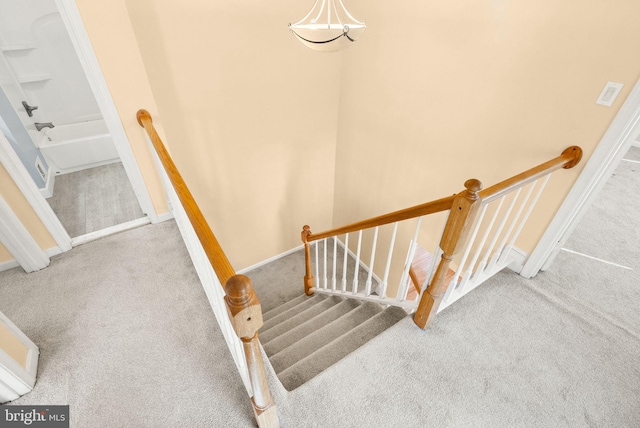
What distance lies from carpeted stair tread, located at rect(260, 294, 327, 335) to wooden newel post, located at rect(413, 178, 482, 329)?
1.76 meters

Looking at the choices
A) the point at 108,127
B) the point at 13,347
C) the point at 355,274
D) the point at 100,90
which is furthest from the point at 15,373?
the point at 355,274

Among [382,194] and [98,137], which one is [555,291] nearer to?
[382,194]

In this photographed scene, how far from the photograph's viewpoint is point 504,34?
72.2 inches

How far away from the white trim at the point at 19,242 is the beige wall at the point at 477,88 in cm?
299

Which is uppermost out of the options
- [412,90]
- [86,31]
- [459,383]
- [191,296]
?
[86,31]

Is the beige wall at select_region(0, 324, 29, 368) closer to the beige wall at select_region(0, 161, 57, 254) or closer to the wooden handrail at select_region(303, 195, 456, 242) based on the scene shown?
the beige wall at select_region(0, 161, 57, 254)

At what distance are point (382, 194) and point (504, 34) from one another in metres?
1.86

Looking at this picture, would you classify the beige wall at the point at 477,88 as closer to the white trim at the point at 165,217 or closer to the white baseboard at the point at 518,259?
the white baseboard at the point at 518,259

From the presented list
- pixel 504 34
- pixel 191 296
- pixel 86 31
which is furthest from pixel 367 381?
pixel 86 31

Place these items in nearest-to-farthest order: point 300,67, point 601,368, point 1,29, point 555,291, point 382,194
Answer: point 601,368 → point 555,291 → point 300,67 → point 382,194 → point 1,29

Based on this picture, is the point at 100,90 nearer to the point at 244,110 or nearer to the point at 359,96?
the point at 244,110

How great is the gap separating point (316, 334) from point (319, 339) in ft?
0.19

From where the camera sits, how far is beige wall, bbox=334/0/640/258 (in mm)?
1533

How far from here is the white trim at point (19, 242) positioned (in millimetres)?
1832
